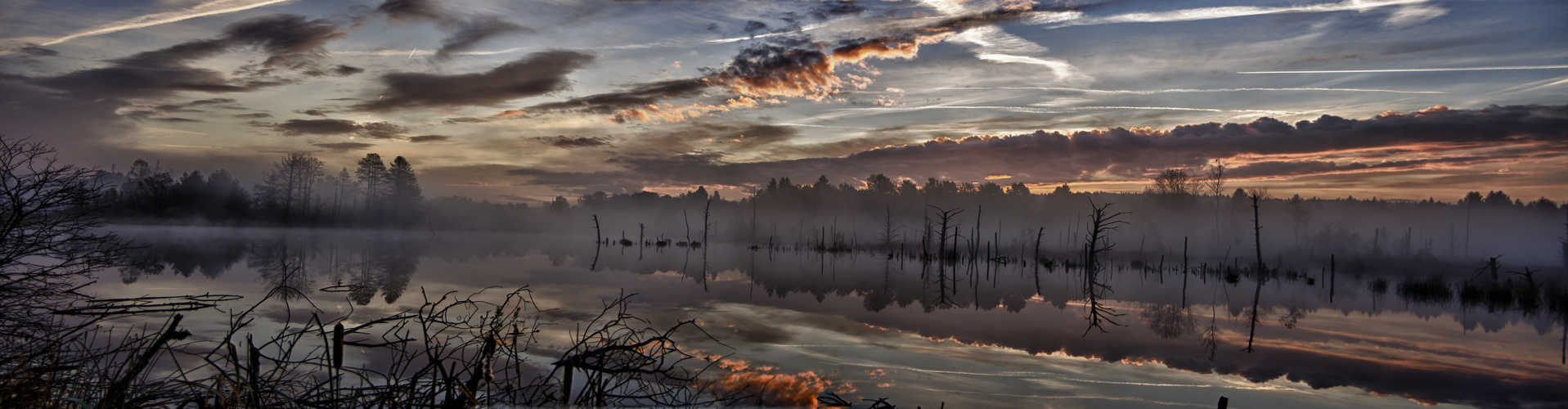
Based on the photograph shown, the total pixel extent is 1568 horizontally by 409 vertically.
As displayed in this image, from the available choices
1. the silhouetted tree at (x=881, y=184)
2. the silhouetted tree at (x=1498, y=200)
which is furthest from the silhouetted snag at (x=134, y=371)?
the silhouetted tree at (x=1498, y=200)

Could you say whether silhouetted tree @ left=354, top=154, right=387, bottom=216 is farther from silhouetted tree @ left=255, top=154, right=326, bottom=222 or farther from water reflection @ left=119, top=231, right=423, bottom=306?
water reflection @ left=119, top=231, right=423, bottom=306

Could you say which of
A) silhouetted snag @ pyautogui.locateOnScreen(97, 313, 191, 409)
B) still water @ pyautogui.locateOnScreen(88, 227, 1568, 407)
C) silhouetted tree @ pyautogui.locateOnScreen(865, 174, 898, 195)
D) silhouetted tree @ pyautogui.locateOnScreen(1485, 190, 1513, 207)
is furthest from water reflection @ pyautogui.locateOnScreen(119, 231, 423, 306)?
silhouetted tree @ pyautogui.locateOnScreen(1485, 190, 1513, 207)

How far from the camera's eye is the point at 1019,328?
1339 cm

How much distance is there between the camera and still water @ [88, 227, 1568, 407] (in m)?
8.34

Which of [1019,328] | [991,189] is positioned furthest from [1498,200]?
[1019,328]

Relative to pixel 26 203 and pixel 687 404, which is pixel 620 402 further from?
pixel 26 203

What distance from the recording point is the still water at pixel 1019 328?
8344mm

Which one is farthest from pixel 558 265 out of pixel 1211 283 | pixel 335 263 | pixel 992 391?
pixel 1211 283

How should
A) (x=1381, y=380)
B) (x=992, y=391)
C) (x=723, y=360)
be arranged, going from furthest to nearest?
1. (x=1381, y=380)
2. (x=723, y=360)
3. (x=992, y=391)

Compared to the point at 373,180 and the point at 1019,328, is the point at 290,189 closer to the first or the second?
the point at 373,180

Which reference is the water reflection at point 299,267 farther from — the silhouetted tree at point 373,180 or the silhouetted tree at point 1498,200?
the silhouetted tree at point 1498,200

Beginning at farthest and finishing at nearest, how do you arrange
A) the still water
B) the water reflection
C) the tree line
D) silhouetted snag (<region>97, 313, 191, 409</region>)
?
the tree line
the water reflection
the still water
silhouetted snag (<region>97, 313, 191, 409</region>)

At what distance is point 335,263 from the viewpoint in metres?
25.5

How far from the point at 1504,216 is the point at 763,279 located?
14327 centimetres
